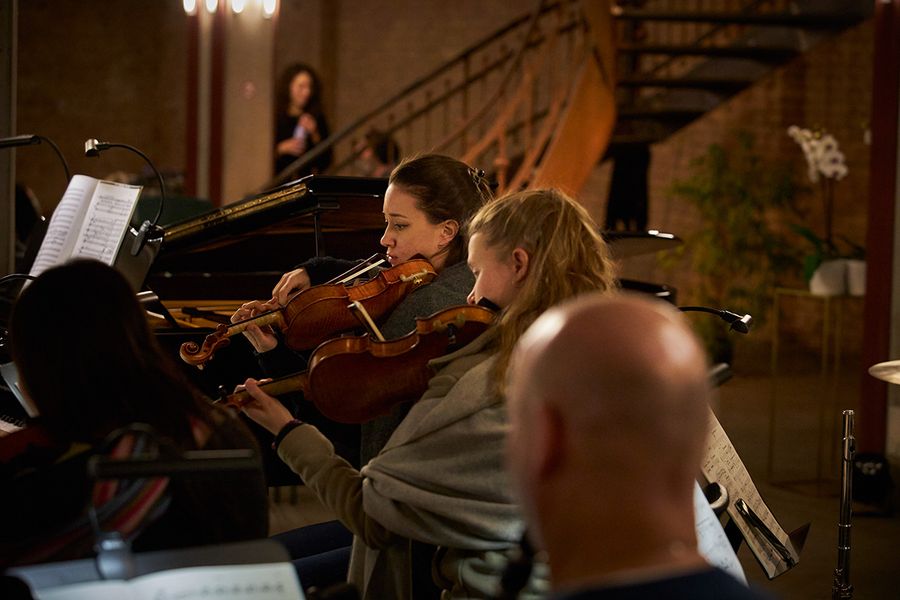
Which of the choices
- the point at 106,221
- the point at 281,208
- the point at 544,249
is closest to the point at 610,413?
the point at 544,249

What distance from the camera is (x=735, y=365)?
752 cm

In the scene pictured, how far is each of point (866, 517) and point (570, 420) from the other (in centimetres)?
370

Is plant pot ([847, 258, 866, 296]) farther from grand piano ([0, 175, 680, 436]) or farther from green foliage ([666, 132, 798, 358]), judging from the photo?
green foliage ([666, 132, 798, 358])

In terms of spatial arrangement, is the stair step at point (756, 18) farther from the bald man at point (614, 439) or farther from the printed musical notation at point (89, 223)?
the bald man at point (614, 439)

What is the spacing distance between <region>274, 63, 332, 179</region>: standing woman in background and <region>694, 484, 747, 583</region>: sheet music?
611 centimetres

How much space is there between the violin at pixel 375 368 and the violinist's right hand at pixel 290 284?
79 centimetres

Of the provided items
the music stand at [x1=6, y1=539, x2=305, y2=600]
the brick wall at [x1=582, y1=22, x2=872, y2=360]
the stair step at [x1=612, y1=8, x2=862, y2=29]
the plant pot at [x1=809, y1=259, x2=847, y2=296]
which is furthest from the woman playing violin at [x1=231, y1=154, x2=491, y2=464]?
the brick wall at [x1=582, y1=22, x2=872, y2=360]

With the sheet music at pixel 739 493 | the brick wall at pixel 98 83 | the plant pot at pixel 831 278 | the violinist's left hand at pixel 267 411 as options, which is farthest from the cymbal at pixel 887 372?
the brick wall at pixel 98 83

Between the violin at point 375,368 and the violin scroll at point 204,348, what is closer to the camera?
the violin at point 375,368

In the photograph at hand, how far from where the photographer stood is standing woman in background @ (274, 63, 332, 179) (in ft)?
25.0

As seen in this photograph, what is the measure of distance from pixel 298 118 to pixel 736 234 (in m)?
2.82

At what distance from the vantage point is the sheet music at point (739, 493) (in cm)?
205

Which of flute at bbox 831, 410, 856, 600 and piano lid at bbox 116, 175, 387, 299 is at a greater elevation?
piano lid at bbox 116, 175, 387, 299

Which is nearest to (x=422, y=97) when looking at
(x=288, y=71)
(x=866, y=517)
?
(x=288, y=71)
